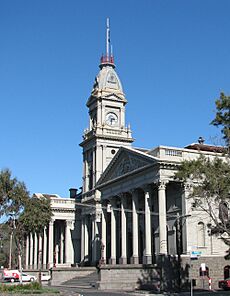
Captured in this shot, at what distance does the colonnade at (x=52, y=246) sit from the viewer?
276 feet

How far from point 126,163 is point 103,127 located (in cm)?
1946

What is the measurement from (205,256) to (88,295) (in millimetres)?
16681

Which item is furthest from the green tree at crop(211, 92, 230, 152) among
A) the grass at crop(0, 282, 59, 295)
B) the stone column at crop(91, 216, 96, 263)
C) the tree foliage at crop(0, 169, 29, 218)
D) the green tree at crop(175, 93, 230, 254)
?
the stone column at crop(91, 216, 96, 263)

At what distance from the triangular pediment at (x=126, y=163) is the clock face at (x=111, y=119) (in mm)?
16193

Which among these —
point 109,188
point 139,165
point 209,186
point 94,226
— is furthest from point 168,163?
point 94,226

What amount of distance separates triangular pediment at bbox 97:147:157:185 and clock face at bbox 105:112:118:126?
16.2 metres

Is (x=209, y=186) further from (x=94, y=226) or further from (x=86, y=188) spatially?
(x=86, y=188)

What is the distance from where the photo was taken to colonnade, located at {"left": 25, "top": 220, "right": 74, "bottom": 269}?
84250 millimetres

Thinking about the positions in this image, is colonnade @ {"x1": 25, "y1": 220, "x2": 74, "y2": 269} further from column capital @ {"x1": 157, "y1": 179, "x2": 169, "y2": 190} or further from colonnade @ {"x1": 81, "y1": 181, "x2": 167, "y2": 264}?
column capital @ {"x1": 157, "y1": 179, "x2": 169, "y2": 190}

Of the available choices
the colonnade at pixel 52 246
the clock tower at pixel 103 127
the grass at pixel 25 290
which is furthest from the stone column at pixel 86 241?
the grass at pixel 25 290

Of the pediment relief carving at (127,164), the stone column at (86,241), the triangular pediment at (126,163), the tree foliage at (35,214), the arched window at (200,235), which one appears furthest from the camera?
the stone column at (86,241)

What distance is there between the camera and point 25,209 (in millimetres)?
53125

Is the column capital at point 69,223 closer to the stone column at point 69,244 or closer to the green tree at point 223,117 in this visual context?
the stone column at point 69,244

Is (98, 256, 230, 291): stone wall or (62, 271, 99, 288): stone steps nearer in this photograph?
(98, 256, 230, 291): stone wall
